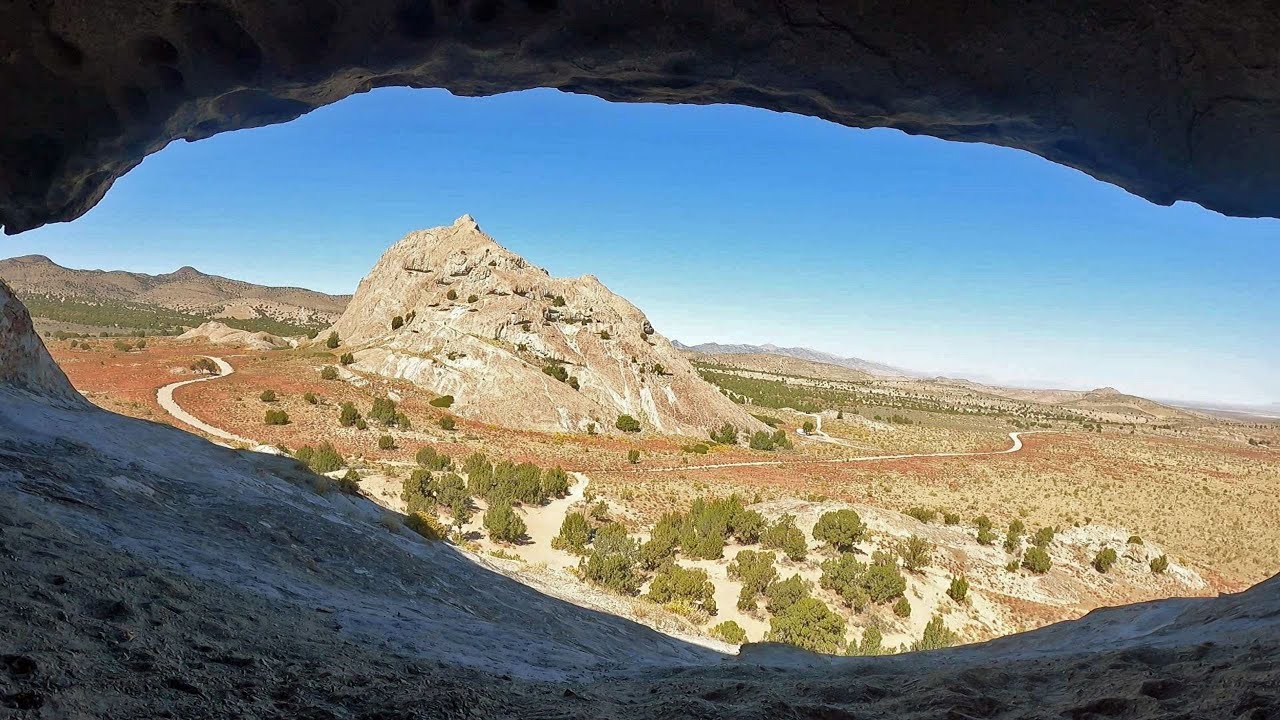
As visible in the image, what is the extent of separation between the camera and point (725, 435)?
154 feet

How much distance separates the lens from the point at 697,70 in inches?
297

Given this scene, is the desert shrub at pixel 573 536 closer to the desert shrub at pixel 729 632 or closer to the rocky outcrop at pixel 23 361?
the desert shrub at pixel 729 632

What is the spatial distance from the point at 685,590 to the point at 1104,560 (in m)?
18.7

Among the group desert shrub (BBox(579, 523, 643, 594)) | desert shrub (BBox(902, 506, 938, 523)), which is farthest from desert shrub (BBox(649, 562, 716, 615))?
desert shrub (BBox(902, 506, 938, 523))

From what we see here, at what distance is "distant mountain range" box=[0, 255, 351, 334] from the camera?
9962 cm

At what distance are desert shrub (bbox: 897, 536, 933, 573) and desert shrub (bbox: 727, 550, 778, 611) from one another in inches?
212

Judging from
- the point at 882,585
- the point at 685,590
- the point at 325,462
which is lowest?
the point at 685,590

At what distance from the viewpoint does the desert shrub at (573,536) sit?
19969 mm

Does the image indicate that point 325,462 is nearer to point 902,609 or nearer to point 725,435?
point 902,609

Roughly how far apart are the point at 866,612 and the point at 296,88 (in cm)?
1901

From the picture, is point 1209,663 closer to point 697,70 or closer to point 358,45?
point 697,70

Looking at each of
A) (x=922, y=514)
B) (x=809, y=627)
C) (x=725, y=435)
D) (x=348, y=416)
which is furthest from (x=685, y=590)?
(x=725, y=435)

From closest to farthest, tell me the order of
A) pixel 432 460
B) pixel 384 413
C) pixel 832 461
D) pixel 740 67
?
pixel 740 67
pixel 432 460
pixel 384 413
pixel 832 461

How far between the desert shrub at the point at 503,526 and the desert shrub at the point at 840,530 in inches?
436
